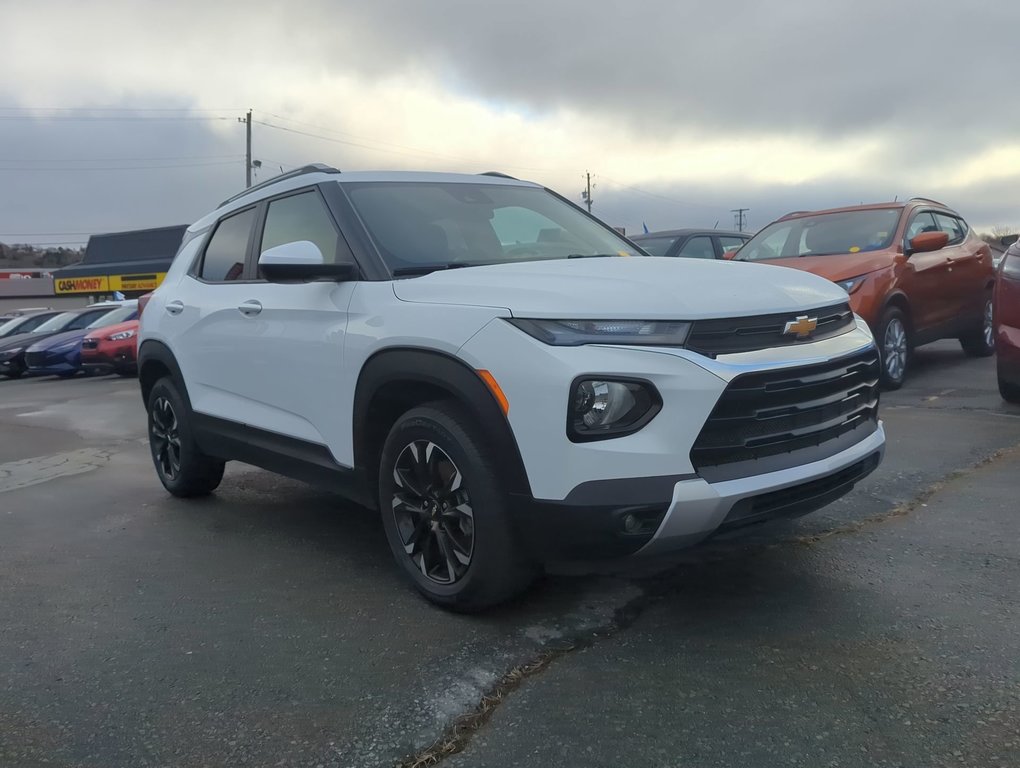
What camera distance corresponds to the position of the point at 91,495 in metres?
5.92

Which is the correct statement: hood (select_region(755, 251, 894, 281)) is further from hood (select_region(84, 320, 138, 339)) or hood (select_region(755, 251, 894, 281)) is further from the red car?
hood (select_region(84, 320, 138, 339))

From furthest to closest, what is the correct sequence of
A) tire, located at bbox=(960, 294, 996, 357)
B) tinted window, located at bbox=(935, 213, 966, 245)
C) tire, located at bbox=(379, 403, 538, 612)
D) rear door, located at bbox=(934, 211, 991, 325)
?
1. tire, located at bbox=(960, 294, 996, 357)
2. tinted window, located at bbox=(935, 213, 966, 245)
3. rear door, located at bbox=(934, 211, 991, 325)
4. tire, located at bbox=(379, 403, 538, 612)

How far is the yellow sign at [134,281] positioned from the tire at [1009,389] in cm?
4315

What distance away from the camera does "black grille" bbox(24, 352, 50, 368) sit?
17.9 m

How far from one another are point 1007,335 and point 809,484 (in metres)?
4.45

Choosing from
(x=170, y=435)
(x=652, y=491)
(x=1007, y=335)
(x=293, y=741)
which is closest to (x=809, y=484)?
(x=652, y=491)

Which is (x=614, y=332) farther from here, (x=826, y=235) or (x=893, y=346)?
(x=826, y=235)

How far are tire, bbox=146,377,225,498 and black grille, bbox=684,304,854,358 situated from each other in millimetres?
3382

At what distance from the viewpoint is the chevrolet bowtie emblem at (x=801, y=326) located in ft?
10.2

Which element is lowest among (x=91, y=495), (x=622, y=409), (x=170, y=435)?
(x=91, y=495)

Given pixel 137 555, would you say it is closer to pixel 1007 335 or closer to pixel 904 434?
pixel 904 434

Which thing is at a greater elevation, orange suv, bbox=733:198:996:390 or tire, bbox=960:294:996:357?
orange suv, bbox=733:198:996:390

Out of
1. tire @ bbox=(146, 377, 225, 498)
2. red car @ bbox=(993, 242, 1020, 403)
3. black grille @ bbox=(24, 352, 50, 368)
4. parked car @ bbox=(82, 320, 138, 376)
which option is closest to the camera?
tire @ bbox=(146, 377, 225, 498)

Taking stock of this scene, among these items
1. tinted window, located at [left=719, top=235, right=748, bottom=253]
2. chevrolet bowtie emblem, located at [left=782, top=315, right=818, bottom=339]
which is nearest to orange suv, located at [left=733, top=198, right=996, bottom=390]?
tinted window, located at [left=719, top=235, right=748, bottom=253]
